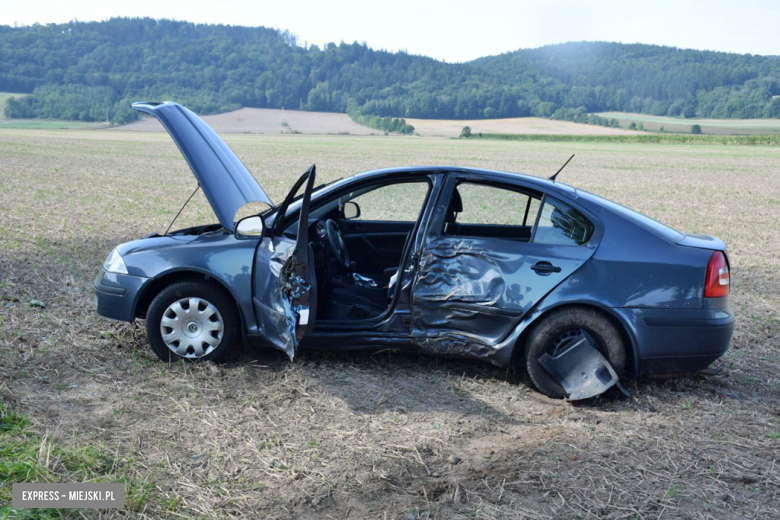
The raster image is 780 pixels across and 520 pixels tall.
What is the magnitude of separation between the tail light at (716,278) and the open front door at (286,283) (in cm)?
257

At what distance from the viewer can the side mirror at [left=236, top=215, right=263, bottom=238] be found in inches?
203

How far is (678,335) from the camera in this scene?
4.65m

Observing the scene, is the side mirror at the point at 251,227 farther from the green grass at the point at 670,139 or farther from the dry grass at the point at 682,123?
the dry grass at the point at 682,123

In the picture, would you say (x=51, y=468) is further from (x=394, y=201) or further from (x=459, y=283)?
(x=394, y=201)

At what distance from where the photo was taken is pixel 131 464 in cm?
371

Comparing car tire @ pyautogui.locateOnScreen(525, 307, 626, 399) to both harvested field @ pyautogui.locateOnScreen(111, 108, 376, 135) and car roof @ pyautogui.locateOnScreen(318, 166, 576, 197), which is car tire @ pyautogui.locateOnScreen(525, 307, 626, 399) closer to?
car roof @ pyautogui.locateOnScreen(318, 166, 576, 197)

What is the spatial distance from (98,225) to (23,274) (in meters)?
4.92

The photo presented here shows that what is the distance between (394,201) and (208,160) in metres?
1.52

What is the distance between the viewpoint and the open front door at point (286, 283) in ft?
15.2

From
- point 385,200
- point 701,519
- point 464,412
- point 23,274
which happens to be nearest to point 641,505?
point 701,519

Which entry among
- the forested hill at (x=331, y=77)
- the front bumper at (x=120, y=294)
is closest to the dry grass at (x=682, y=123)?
the forested hill at (x=331, y=77)

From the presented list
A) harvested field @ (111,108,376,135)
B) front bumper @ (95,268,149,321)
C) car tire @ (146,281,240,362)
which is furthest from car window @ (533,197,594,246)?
harvested field @ (111,108,376,135)

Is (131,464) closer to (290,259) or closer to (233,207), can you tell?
(290,259)

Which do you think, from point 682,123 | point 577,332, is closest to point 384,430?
point 577,332
